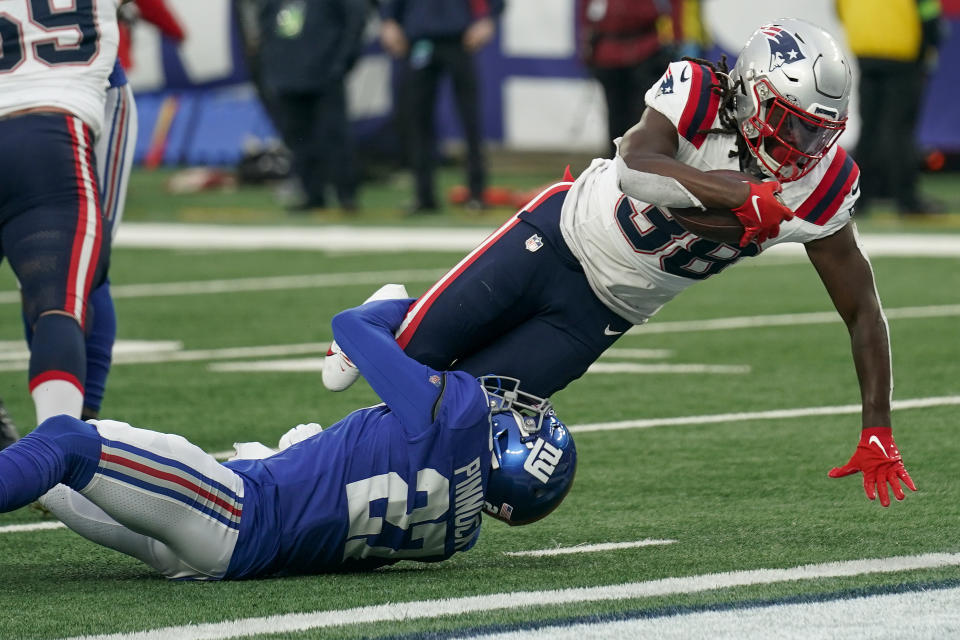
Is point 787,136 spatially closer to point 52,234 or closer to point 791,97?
point 791,97

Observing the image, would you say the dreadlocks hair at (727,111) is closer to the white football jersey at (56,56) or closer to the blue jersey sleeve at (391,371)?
the blue jersey sleeve at (391,371)

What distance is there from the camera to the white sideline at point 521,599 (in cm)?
332

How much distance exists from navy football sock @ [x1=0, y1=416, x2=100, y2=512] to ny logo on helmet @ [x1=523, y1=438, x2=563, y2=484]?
0.86 m

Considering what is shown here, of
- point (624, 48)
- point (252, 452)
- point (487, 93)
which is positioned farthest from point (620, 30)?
point (252, 452)

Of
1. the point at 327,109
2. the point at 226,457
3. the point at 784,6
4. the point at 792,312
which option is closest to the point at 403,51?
the point at 327,109

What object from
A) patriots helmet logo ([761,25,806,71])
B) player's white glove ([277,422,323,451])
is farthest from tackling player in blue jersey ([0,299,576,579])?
patriots helmet logo ([761,25,806,71])

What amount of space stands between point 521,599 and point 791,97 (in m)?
1.39

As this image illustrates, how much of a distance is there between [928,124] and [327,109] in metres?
5.80

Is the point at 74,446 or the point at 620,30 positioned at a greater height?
the point at 74,446

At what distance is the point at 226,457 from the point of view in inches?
206

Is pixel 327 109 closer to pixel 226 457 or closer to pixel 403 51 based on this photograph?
pixel 403 51

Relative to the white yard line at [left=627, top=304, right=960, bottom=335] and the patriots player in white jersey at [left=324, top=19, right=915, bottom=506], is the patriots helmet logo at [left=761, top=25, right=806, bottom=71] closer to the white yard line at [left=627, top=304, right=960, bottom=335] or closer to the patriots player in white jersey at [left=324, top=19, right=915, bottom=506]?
the patriots player in white jersey at [left=324, top=19, right=915, bottom=506]

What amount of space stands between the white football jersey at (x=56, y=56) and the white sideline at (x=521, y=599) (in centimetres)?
184

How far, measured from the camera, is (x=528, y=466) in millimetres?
3768
